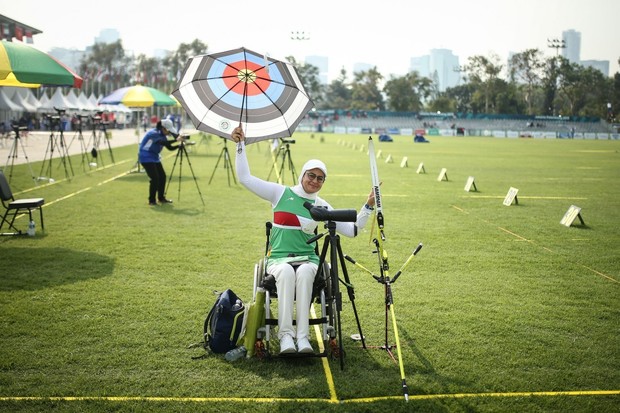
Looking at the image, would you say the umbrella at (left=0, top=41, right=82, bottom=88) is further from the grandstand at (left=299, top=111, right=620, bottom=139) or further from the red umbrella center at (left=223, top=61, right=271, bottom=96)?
the grandstand at (left=299, top=111, right=620, bottom=139)

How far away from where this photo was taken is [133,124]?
3046 inches

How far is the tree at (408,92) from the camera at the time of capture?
372 ft

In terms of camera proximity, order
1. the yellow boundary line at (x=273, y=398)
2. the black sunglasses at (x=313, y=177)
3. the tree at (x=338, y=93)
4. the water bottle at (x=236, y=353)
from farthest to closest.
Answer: the tree at (x=338, y=93) < the black sunglasses at (x=313, y=177) < the water bottle at (x=236, y=353) < the yellow boundary line at (x=273, y=398)

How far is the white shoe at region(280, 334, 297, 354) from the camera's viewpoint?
4554mm

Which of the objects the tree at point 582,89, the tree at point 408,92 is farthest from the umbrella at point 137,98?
the tree at point 582,89

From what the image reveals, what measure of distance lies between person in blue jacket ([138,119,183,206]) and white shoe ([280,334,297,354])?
29.4 feet

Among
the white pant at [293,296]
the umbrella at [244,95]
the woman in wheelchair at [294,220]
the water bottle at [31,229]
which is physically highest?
the umbrella at [244,95]

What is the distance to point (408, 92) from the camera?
113750 millimetres

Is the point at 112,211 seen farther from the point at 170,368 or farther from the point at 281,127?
the point at 170,368

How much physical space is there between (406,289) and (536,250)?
337 centimetres

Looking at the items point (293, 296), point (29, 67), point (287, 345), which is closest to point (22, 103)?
point (29, 67)

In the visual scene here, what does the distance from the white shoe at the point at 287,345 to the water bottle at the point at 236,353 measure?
387mm

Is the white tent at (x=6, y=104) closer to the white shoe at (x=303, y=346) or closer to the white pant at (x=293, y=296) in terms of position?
the white pant at (x=293, y=296)

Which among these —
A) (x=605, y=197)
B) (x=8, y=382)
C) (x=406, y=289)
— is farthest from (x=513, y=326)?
(x=605, y=197)
